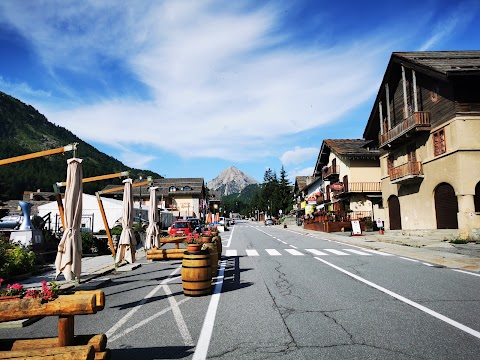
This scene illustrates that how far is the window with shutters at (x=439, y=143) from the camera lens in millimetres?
22648

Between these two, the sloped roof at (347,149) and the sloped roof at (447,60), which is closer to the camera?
the sloped roof at (447,60)

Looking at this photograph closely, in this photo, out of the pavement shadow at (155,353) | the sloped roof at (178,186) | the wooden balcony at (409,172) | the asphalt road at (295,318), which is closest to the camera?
the pavement shadow at (155,353)

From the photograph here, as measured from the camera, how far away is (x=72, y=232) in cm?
838

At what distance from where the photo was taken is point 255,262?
13.9 m

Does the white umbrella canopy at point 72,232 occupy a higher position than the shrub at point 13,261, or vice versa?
the white umbrella canopy at point 72,232

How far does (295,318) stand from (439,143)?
21.3 meters

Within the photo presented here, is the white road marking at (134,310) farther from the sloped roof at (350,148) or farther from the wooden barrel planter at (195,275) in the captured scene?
the sloped roof at (350,148)

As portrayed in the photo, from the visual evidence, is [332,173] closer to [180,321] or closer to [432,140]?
[432,140]

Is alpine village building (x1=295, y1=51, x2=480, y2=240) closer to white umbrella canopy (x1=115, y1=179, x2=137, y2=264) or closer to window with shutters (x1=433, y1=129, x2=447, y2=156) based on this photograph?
window with shutters (x1=433, y1=129, x2=447, y2=156)

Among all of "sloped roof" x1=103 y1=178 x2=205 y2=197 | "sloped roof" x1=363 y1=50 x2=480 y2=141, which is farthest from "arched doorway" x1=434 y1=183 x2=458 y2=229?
"sloped roof" x1=103 y1=178 x2=205 y2=197

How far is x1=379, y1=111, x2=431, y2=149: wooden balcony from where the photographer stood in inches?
947

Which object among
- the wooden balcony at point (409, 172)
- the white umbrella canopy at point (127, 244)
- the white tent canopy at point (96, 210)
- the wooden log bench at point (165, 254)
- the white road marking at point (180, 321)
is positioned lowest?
the white road marking at point (180, 321)

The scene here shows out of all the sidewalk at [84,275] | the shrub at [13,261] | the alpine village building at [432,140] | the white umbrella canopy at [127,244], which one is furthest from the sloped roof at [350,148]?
the shrub at [13,261]

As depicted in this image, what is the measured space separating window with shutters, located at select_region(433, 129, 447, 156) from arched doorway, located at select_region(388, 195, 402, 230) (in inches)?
297
